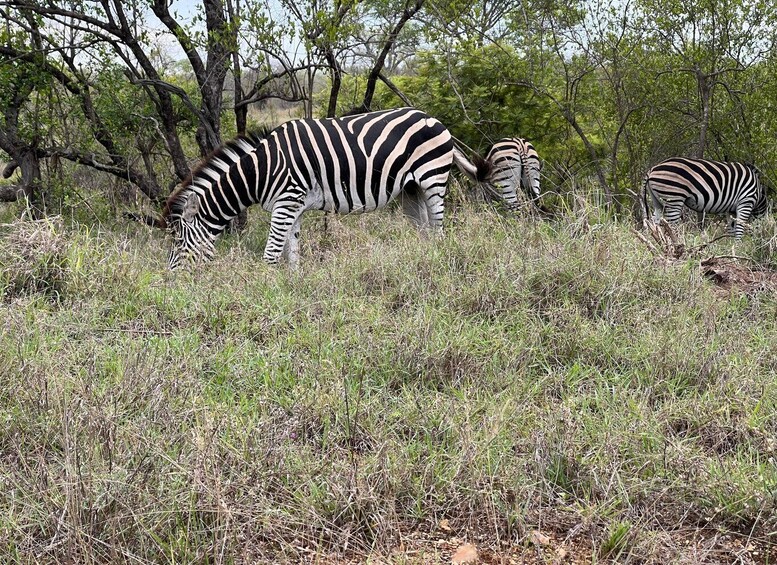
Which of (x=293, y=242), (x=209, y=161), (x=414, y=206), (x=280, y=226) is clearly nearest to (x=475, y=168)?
(x=414, y=206)

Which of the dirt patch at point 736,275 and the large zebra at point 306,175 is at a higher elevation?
the large zebra at point 306,175

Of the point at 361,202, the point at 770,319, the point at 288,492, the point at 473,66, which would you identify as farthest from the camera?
the point at 473,66

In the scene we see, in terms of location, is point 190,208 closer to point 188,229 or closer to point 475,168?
point 188,229

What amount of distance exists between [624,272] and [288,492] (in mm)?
2918

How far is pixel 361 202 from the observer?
6762 mm

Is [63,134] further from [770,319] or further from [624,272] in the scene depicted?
[770,319]

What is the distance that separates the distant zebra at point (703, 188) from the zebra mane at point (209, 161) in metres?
4.62

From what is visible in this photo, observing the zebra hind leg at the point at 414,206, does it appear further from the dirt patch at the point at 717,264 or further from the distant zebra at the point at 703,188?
the distant zebra at the point at 703,188

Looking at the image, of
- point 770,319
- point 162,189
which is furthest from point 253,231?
point 770,319

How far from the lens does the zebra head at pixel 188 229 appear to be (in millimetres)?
6406

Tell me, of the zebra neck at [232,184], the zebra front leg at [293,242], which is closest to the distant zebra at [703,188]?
the zebra front leg at [293,242]

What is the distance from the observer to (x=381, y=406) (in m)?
3.17

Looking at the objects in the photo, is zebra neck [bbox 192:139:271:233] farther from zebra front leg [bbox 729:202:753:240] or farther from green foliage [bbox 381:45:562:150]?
zebra front leg [bbox 729:202:753:240]

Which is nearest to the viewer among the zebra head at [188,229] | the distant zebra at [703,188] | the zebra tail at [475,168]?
the zebra head at [188,229]
